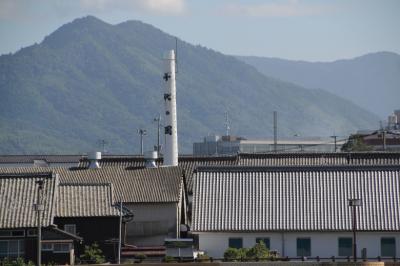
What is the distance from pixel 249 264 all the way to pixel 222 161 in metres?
30.8

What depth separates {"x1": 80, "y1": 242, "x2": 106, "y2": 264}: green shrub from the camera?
60753mm

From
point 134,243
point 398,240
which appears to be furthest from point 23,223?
point 398,240

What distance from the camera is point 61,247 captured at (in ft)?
204

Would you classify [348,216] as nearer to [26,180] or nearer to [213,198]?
[213,198]

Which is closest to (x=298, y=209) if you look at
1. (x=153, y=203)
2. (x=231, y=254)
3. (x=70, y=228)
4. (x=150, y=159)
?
(x=231, y=254)

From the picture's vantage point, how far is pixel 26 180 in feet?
217

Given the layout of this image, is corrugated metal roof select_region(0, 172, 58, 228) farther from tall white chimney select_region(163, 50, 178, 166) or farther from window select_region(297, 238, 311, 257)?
tall white chimney select_region(163, 50, 178, 166)

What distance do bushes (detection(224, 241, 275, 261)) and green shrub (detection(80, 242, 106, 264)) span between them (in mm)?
6169

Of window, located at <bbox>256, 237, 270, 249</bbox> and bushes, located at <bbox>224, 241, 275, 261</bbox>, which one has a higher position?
window, located at <bbox>256, 237, 270, 249</bbox>

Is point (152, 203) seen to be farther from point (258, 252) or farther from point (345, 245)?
point (258, 252)

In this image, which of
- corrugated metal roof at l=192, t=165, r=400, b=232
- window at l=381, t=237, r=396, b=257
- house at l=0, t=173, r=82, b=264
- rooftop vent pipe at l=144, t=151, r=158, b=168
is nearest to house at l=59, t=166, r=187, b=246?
corrugated metal roof at l=192, t=165, r=400, b=232

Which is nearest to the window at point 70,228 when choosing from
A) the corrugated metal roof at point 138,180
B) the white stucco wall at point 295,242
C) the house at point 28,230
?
the house at point 28,230

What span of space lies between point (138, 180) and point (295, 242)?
12328 mm

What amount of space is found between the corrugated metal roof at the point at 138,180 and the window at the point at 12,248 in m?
9.71
